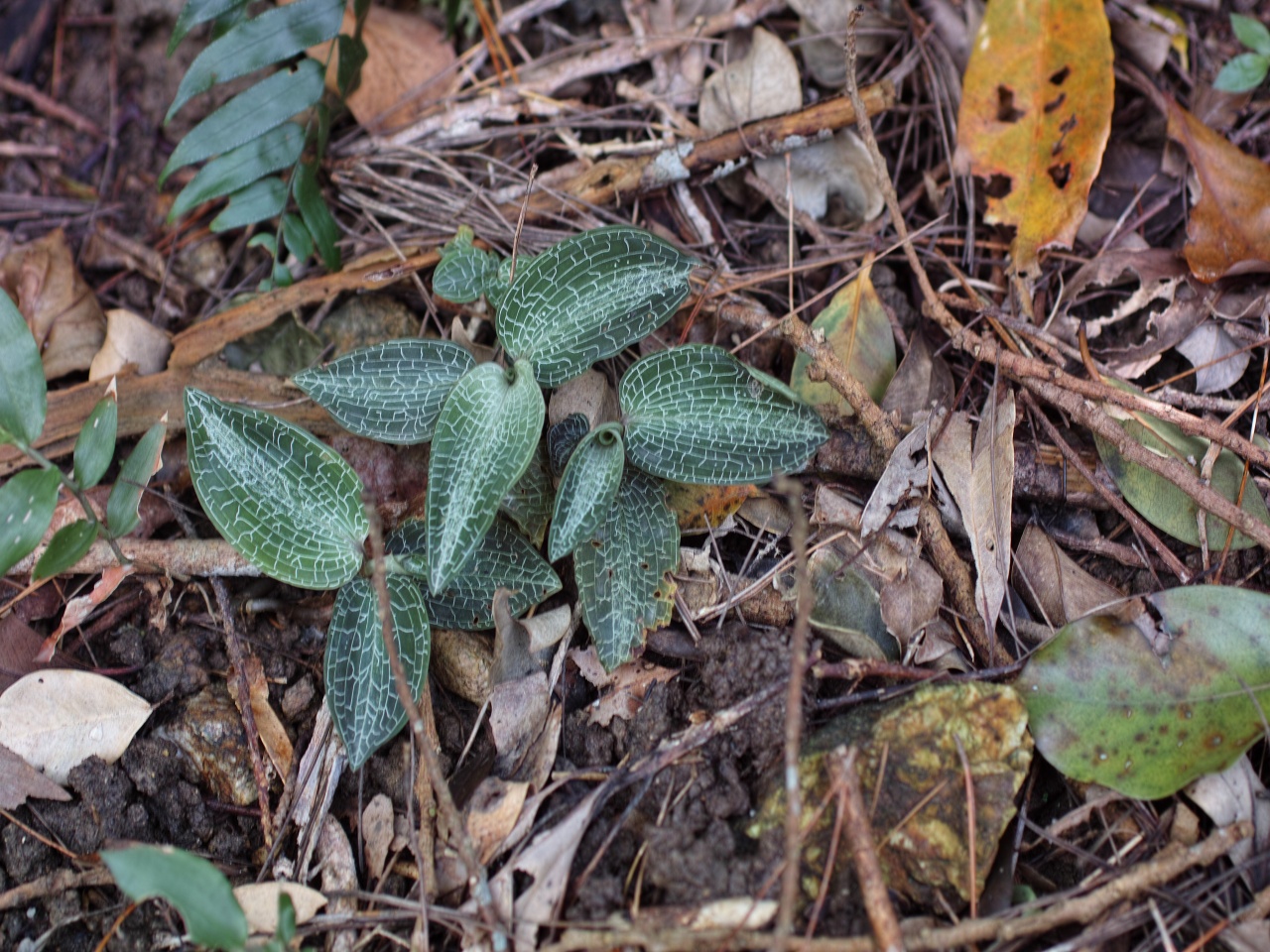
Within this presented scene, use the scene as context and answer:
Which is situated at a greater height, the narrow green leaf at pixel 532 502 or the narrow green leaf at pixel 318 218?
the narrow green leaf at pixel 318 218

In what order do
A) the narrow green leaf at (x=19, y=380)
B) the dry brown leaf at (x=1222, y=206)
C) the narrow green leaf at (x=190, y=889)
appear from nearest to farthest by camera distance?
1. the narrow green leaf at (x=190, y=889)
2. the narrow green leaf at (x=19, y=380)
3. the dry brown leaf at (x=1222, y=206)

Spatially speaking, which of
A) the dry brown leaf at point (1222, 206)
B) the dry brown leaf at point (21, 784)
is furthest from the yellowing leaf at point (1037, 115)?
the dry brown leaf at point (21, 784)

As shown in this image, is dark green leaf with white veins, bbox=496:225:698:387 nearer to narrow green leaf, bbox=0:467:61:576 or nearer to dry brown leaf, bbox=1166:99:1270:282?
narrow green leaf, bbox=0:467:61:576

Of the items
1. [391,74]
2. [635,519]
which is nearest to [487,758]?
[635,519]

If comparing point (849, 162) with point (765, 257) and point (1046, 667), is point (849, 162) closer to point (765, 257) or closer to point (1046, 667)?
point (765, 257)

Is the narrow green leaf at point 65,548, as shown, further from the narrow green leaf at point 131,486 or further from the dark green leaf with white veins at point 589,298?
the dark green leaf with white veins at point 589,298

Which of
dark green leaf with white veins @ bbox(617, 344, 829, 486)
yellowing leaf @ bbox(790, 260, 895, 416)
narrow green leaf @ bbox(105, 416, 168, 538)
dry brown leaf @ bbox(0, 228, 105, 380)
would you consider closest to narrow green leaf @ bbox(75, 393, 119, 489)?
narrow green leaf @ bbox(105, 416, 168, 538)

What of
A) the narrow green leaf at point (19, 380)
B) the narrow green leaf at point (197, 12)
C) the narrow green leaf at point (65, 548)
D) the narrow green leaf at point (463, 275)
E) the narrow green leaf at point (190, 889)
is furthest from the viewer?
the narrow green leaf at point (197, 12)

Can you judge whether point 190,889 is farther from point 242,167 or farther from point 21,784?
point 242,167
